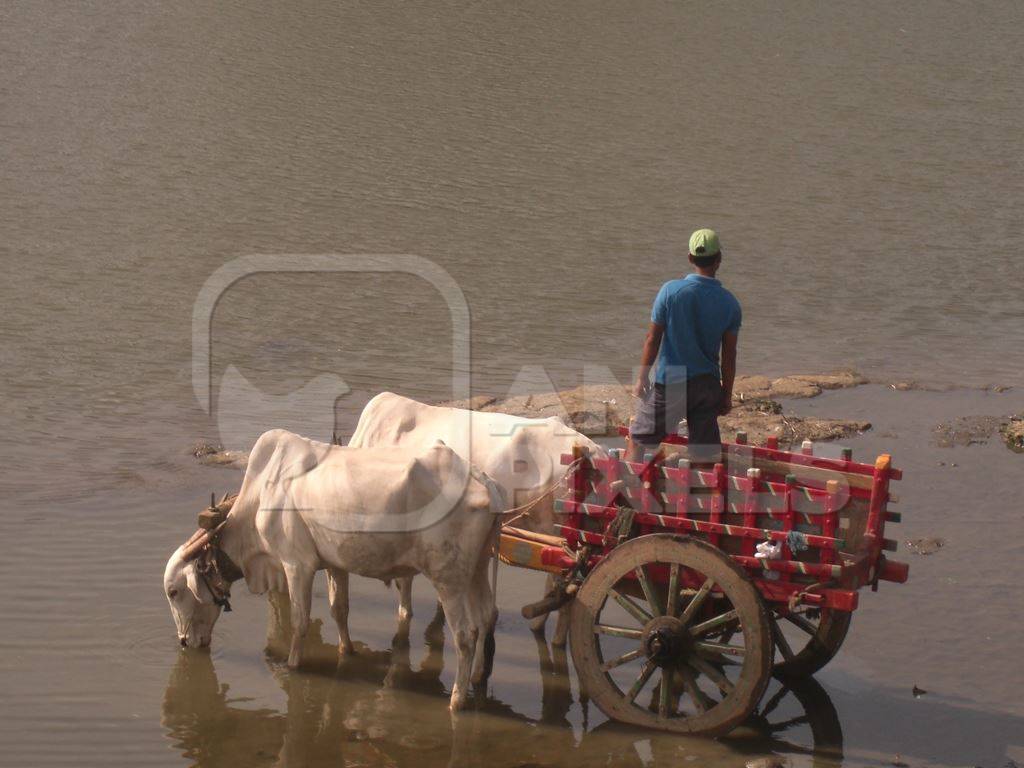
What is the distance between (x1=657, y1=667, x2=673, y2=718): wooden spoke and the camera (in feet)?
21.3

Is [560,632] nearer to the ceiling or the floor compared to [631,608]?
nearer to the floor

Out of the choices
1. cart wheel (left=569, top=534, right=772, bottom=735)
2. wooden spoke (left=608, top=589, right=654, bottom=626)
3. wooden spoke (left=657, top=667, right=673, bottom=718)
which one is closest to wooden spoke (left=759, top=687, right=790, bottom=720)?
cart wheel (left=569, top=534, right=772, bottom=735)

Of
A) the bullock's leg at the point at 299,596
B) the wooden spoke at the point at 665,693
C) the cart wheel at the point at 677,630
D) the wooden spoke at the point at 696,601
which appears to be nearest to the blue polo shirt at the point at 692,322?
the cart wheel at the point at 677,630

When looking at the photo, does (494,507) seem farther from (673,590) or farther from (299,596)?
(299,596)

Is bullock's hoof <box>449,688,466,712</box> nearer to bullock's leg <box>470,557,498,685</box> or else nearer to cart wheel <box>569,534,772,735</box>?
bullock's leg <box>470,557,498,685</box>

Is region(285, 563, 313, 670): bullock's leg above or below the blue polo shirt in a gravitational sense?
below

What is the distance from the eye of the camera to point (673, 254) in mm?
16422

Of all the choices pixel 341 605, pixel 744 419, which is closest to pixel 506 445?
pixel 341 605

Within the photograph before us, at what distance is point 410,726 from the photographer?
6867mm

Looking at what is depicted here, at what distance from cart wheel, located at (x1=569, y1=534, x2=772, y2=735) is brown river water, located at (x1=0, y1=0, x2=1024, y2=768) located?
9.5 inches

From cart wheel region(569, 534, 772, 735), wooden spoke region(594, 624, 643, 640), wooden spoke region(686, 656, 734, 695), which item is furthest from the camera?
wooden spoke region(594, 624, 643, 640)

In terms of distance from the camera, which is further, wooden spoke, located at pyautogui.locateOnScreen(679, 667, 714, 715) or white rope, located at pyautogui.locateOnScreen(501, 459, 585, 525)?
white rope, located at pyautogui.locateOnScreen(501, 459, 585, 525)

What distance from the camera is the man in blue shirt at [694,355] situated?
22.1ft

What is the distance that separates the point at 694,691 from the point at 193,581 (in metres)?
2.76
